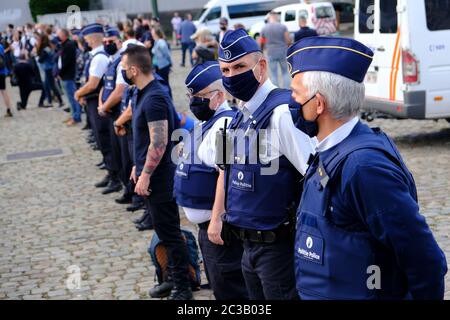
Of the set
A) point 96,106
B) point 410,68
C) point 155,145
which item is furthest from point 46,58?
point 155,145

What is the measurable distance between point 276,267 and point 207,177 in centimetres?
121

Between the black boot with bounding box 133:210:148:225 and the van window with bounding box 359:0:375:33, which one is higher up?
the van window with bounding box 359:0:375:33

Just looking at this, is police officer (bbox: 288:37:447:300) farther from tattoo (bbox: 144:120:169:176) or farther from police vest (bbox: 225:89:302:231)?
tattoo (bbox: 144:120:169:176)

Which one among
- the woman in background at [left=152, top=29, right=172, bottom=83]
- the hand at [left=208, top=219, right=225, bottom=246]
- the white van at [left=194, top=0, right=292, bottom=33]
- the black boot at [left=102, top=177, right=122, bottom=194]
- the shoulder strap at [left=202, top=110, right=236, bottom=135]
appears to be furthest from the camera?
the white van at [left=194, top=0, right=292, bottom=33]

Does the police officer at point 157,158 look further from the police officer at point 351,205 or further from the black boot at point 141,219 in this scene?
the police officer at point 351,205

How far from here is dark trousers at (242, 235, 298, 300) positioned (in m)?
3.84

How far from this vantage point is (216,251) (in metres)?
4.72

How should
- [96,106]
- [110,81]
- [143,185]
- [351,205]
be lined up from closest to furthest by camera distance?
[351,205], [143,185], [110,81], [96,106]

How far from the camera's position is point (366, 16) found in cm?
1191

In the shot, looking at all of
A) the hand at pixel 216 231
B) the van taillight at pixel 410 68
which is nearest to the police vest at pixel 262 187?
the hand at pixel 216 231

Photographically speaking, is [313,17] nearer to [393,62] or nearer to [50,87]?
[50,87]

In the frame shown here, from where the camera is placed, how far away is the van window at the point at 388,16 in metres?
10.8

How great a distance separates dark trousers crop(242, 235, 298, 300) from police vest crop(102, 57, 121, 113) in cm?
585

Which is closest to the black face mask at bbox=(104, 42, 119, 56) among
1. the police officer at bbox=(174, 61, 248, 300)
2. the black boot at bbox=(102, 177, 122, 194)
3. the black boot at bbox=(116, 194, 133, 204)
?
the black boot at bbox=(102, 177, 122, 194)
